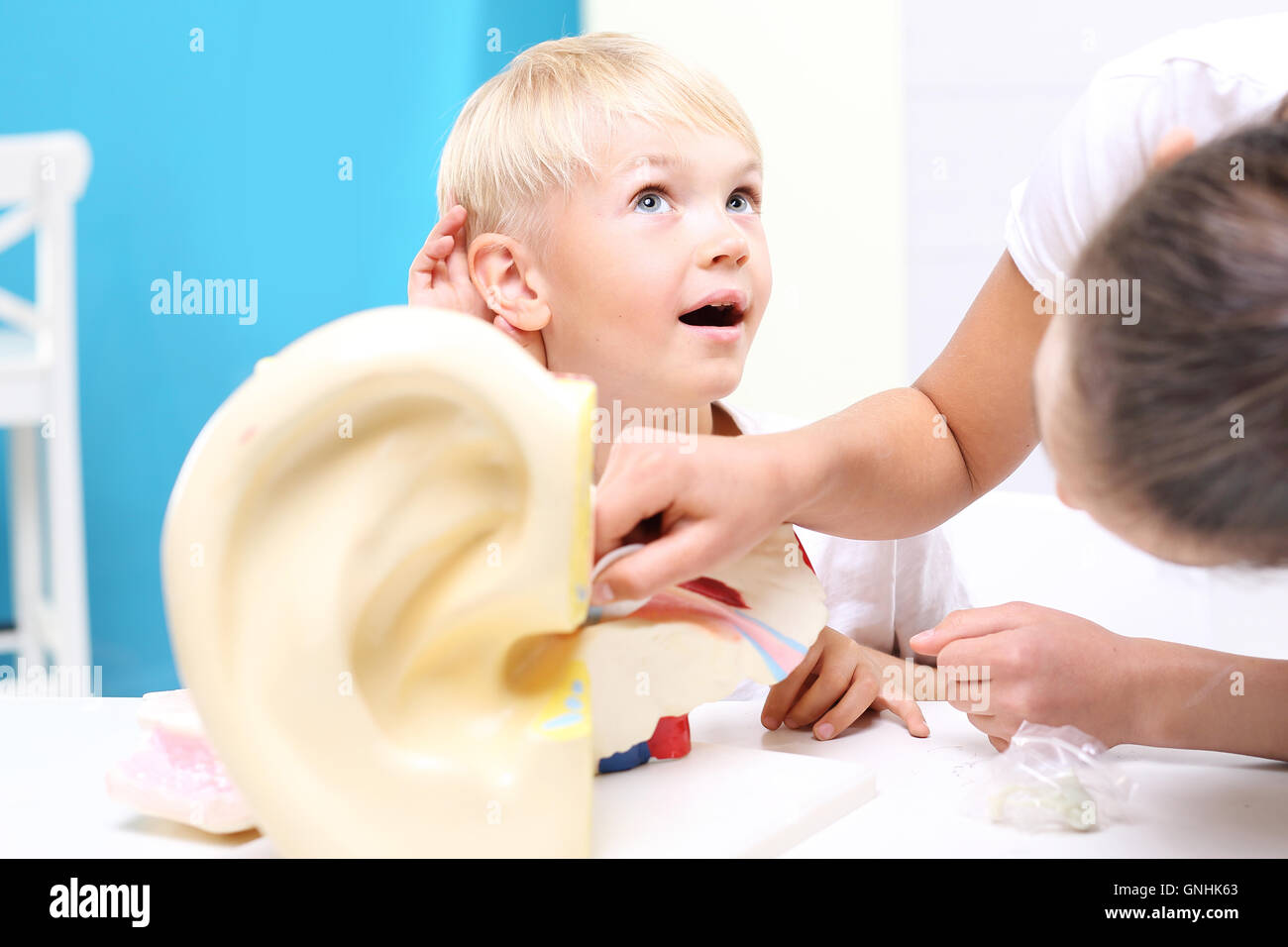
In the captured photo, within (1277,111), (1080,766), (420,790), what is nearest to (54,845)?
(420,790)

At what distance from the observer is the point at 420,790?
499 millimetres

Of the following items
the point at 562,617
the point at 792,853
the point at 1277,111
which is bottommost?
the point at 792,853

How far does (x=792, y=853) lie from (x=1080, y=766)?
0.16m

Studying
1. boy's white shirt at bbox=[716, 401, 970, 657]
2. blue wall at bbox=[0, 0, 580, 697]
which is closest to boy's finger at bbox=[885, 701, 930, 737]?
boy's white shirt at bbox=[716, 401, 970, 657]

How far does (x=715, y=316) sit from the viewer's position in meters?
0.91

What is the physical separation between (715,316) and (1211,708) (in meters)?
0.43

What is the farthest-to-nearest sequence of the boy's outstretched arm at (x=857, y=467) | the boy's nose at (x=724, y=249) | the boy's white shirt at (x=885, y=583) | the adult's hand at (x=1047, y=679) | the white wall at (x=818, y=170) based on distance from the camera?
the white wall at (x=818, y=170) < the boy's white shirt at (x=885, y=583) < the boy's nose at (x=724, y=249) < the adult's hand at (x=1047, y=679) < the boy's outstretched arm at (x=857, y=467)

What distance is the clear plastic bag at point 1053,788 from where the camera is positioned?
1.89 feet

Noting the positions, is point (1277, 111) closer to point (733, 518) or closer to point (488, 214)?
point (733, 518)

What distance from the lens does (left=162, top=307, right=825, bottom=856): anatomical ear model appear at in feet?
1.54

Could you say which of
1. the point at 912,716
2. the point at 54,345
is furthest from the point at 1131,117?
the point at 54,345

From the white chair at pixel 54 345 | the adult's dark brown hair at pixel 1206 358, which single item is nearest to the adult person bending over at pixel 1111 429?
the adult's dark brown hair at pixel 1206 358

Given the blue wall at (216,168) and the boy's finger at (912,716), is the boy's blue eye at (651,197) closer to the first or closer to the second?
the boy's finger at (912,716)

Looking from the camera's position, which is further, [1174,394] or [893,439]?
[893,439]
